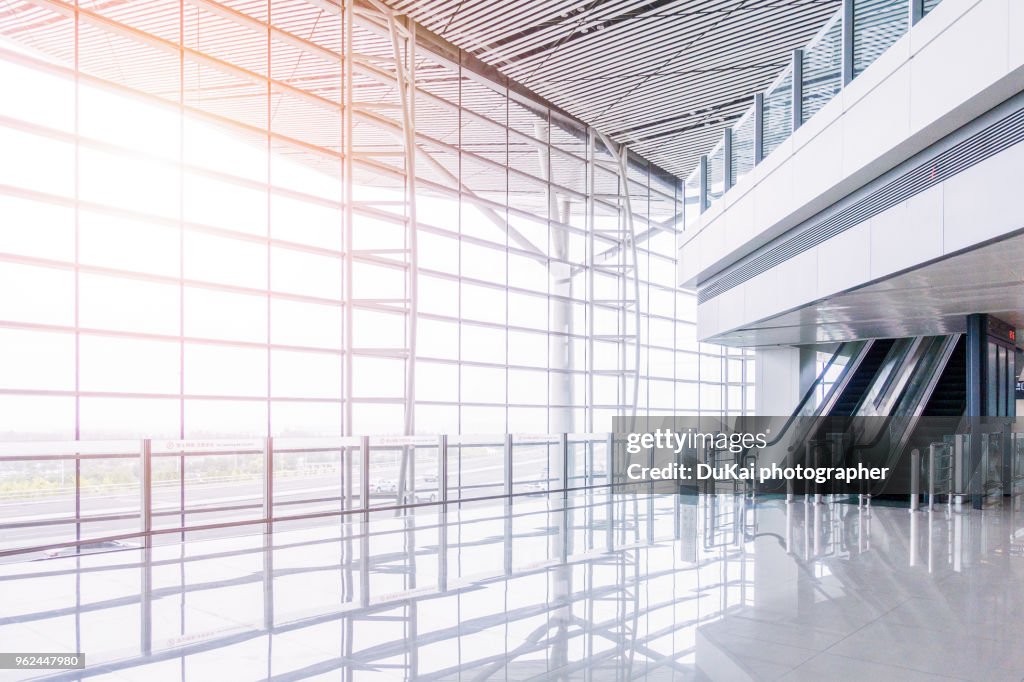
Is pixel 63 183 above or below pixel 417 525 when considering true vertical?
above

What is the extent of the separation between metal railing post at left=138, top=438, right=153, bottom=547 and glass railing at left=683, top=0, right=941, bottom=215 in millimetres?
11049

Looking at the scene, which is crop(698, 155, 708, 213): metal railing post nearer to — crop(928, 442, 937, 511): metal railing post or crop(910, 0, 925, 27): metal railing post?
crop(928, 442, 937, 511): metal railing post

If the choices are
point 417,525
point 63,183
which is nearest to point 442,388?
point 417,525

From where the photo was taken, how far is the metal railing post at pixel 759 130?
16.2 meters

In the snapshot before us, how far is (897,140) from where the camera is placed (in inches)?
414

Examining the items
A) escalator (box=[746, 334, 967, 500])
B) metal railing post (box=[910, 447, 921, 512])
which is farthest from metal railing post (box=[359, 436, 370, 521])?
metal railing post (box=[910, 447, 921, 512])

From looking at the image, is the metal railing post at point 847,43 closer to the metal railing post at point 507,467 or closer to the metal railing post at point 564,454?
the metal railing post at point 507,467

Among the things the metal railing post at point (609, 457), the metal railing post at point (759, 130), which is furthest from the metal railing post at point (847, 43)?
the metal railing post at point (609, 457)

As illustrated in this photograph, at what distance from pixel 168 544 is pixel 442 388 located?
31.2 feet

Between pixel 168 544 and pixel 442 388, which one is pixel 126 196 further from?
pixel 442 388

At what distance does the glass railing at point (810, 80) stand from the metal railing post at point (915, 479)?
624 centimetres

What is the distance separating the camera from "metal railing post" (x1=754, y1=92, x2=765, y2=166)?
16250mm

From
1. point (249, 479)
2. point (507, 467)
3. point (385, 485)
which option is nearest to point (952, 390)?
point (507, 467)

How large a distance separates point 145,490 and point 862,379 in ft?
54.5
